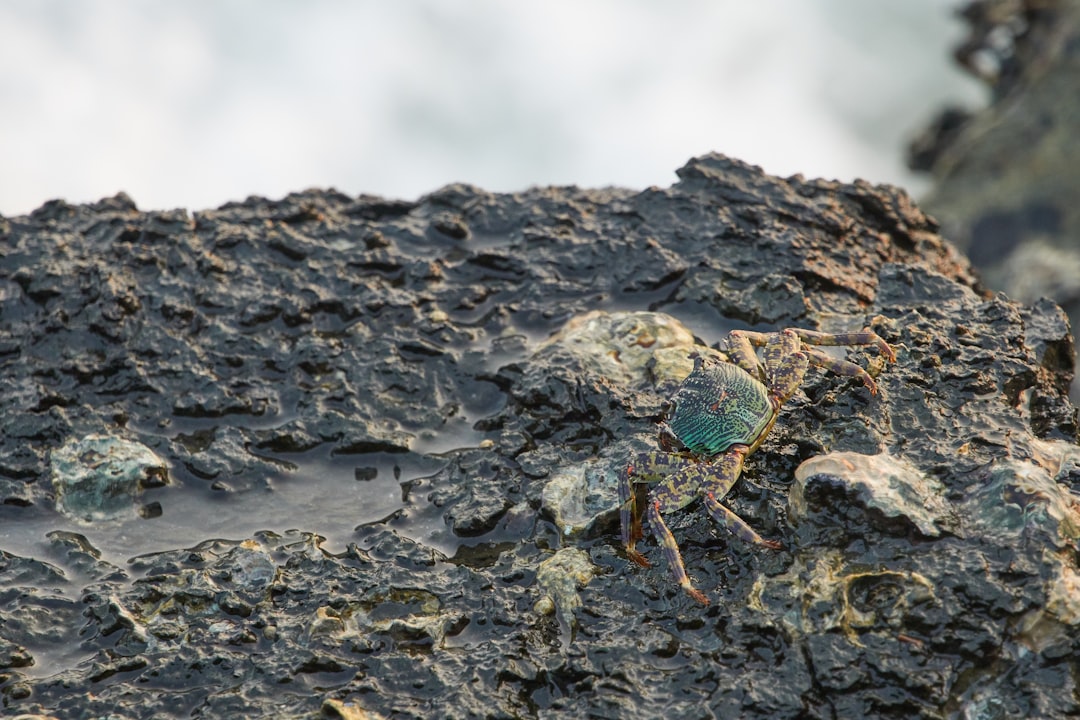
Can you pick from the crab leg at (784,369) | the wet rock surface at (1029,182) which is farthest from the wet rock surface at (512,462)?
the wet rock surface at (1029,182)

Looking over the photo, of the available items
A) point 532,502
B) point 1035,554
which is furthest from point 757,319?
point 1035,554

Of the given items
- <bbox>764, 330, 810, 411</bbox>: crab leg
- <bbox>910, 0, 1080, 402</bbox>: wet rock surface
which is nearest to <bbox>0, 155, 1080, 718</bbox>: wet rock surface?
<bbox>764, 330, 810, 411</bbox>: crab leg

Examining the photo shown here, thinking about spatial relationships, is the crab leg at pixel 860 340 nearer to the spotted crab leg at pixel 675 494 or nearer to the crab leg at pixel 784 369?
the crab leg at pixel 784 369

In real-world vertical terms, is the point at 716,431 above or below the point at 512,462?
below

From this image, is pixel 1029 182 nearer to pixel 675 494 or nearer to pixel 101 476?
pixel 675 494

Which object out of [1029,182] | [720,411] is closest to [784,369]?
[720,411]

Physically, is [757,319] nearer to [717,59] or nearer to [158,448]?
[158,448]

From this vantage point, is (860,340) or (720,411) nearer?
(720,411)

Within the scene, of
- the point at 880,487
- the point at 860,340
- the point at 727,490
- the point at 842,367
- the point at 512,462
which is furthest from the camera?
the point at 512,462
